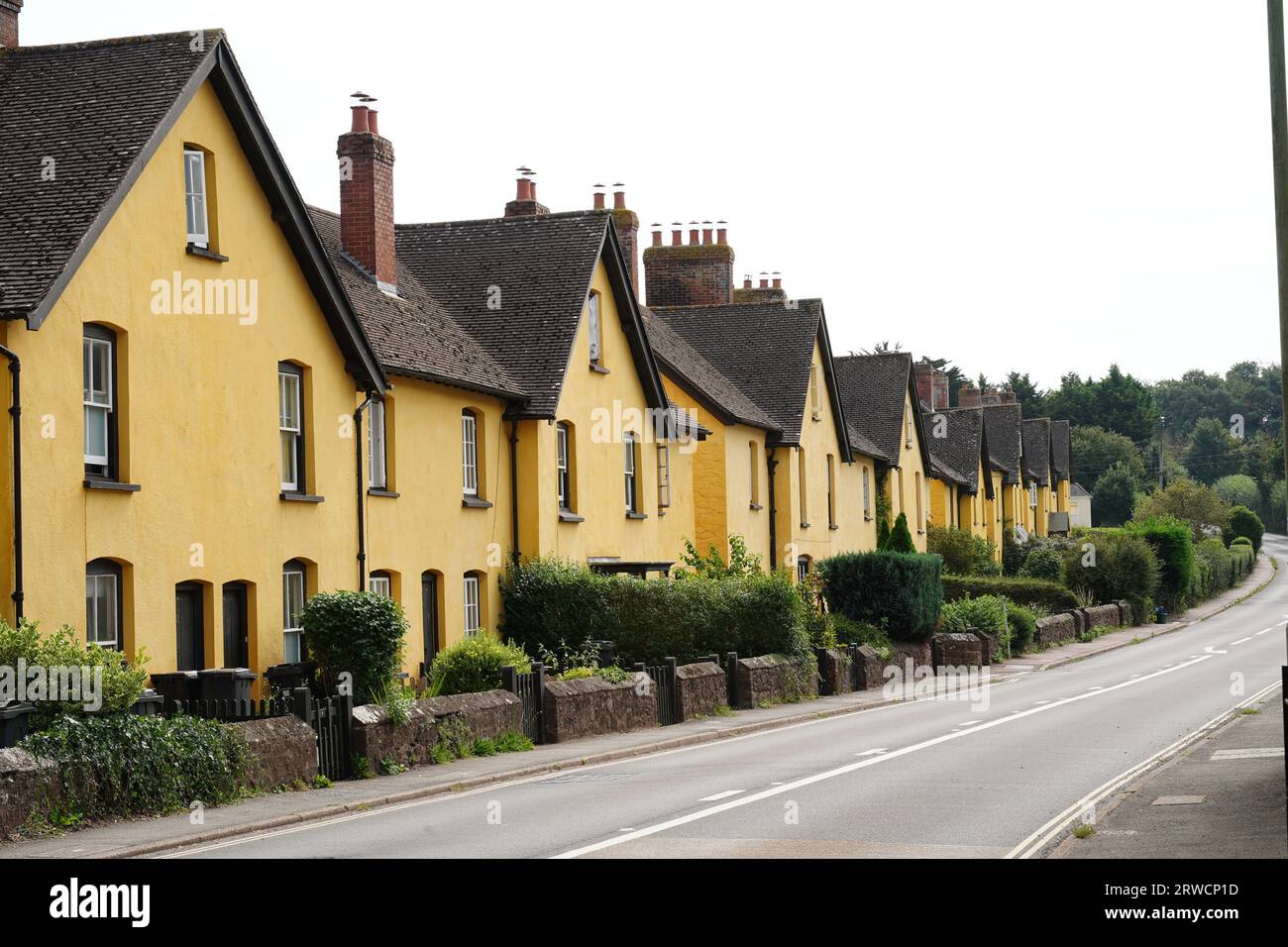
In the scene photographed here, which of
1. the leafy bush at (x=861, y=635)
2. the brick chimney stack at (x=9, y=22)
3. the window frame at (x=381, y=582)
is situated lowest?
the leafy bush at (x=861, y=635)

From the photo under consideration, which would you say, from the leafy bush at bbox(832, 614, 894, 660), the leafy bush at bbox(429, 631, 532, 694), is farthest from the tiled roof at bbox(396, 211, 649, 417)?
the leafy bush at bbox(832, 614, 894, 660)

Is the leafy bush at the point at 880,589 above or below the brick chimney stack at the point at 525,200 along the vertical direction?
below

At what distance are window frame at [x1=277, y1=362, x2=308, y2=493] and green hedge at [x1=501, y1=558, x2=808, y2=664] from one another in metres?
6.63

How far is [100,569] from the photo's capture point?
1945cm

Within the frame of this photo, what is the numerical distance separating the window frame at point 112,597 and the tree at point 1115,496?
373ft

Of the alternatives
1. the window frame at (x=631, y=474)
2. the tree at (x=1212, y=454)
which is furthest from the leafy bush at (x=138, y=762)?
the tree at (x=1212, y=454)

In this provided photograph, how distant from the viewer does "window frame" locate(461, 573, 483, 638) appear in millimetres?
28719

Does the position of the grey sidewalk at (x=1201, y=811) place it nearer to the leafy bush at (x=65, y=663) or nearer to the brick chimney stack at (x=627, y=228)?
the leafy bush at (x=65, y=663)

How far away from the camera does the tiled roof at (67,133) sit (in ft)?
60.8

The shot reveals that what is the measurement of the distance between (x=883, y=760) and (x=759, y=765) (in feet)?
4.97

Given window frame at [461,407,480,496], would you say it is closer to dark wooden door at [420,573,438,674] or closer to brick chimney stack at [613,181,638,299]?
dark wooden door at [420,573,438,674]

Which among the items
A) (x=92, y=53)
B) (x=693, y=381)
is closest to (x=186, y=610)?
(x=92, y=53)
